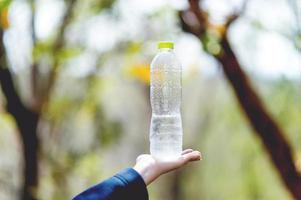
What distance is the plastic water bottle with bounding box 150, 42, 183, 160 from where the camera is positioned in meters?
1.72

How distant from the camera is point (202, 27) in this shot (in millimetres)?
3631

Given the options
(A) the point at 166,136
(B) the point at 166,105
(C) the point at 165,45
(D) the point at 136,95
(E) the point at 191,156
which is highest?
(C) the point at 165,45

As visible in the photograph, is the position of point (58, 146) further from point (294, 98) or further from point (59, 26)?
point (294, 98)

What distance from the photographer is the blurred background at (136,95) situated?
3803mm

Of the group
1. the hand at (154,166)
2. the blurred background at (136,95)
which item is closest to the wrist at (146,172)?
the hand at (154,166)

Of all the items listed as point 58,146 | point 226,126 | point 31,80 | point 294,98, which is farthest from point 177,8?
point 226,126

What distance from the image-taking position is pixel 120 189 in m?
1.44

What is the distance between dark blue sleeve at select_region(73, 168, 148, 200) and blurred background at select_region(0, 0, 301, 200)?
4.73 feet

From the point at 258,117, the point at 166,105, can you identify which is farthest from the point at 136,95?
the point at 166,105

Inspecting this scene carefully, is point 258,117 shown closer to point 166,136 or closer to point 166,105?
point 166,105

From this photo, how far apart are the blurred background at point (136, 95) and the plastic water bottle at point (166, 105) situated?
2.91 ft

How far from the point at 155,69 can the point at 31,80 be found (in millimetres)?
3672

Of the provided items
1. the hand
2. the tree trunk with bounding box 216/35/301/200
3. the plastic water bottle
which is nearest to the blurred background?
the tree trunk with bounding box 216/35/301/200

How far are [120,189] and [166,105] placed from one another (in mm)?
855
